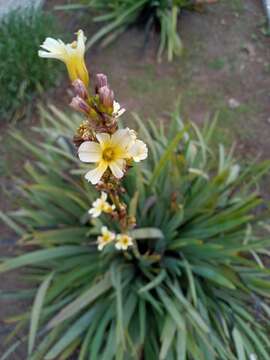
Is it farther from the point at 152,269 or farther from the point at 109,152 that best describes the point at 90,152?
the point at 152,269

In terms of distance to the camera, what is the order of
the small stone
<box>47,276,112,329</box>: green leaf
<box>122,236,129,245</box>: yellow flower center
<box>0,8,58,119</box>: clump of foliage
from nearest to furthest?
<box>122,236,129,245</box>: yellow flower center < <box>47,276,112,329</box>: green leaf < <box>0,8,58,119</box>: clump of foliage < the small stone

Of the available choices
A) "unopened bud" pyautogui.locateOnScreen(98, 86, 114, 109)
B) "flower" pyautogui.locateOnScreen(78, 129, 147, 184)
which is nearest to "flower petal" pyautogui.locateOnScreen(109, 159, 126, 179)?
"flower" pyautogui.locateOnScreen(78, 129, 147, 184)

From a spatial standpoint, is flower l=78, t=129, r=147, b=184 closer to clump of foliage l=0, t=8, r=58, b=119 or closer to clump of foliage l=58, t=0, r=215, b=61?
clump of foliage l=0, t=8, r=58, b=119

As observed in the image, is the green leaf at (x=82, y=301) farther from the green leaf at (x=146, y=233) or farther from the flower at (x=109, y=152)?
the flower at (x=109, y=152)

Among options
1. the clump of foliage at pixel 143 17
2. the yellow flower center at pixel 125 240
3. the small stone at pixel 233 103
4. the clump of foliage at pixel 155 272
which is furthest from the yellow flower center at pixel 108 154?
the clump of foliage at pixel 143 17

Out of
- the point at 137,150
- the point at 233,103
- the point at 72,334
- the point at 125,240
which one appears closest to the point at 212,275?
the point at 125,240

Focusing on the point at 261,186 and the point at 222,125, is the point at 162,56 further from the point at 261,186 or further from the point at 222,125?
the point at 261,186
